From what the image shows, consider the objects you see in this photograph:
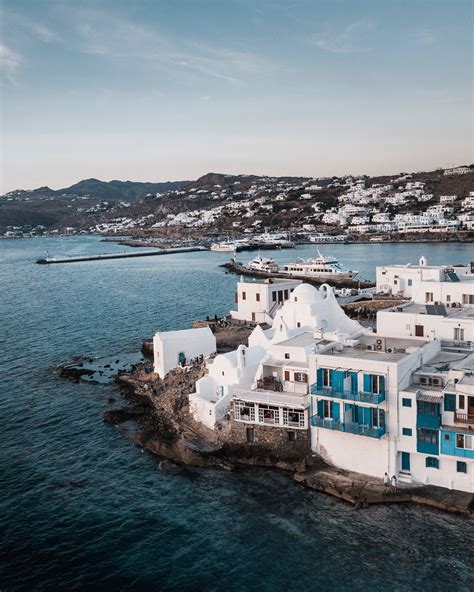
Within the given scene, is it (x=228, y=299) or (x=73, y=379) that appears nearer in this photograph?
(x=73, y=379)

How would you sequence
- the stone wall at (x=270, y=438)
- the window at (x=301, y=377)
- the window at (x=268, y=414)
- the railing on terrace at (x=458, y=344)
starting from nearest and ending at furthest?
the stone wall at (x=270, y=438) < the window at (x=268, y=414) < the window at (x=301, y=377) < the railing on terrace at (x=458, y=344)

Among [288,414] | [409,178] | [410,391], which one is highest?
[409,178]

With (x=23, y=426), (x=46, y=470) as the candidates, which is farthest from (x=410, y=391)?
(x=23, y=426)

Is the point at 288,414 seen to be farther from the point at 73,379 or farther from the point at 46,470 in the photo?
the point at 73,379

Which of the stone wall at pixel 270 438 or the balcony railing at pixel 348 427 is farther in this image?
the stone wall at pixel 270 438

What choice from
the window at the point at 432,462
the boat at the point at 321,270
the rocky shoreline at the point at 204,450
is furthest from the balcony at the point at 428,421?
the boat at the point at 321,270

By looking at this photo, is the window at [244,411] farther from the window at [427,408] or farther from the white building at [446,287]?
the white building at [446,287]
